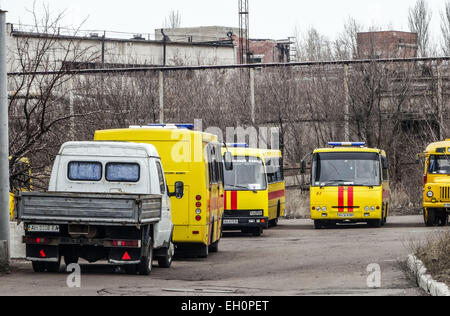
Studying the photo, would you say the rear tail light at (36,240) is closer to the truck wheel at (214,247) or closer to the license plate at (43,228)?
the license plate at (43,228)

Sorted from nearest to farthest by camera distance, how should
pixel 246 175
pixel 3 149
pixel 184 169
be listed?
pixel 3 149 < pixel 184 169 < pixel 246 175

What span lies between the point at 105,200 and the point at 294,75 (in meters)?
37.6

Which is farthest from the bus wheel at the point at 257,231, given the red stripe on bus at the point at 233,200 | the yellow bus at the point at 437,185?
the yellow bus at the point at 437,185

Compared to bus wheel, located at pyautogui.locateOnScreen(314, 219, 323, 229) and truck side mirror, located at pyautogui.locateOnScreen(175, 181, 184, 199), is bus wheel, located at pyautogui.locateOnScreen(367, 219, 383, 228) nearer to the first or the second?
bus wheel, located at pyautogui.locateOnScreen(314, 219, 323, 229)

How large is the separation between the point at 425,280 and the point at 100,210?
5.37 meters

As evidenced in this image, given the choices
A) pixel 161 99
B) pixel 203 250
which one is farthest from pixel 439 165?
pixel 161 99

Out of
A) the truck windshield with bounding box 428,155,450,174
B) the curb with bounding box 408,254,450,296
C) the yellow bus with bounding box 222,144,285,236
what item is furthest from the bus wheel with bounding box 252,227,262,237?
the curb with bounding box 408,254,450,296

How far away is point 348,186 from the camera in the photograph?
31.7 m

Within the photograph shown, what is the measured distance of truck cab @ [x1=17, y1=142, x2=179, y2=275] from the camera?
15602 mm

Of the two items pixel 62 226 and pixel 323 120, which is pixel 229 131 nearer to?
pixel 323 120

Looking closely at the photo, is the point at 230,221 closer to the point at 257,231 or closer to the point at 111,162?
the point at 257,231

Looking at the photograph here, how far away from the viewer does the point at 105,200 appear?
15.5 m

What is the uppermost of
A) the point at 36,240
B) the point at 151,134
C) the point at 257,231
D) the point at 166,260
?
the point at 151,134
